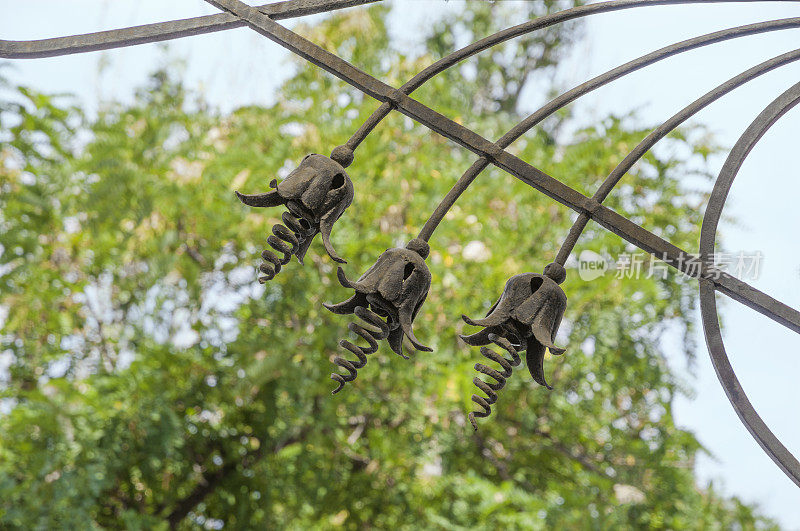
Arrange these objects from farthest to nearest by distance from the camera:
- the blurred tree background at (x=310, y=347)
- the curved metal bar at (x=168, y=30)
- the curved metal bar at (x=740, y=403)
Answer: the blurred tree background at (x=310, y=347)
the curved metal bar at (x=168, y=30)
the curved metal bar at (x=740, y=403)

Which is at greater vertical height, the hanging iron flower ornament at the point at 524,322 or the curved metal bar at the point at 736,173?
the curved metal bar at the point at 736,173

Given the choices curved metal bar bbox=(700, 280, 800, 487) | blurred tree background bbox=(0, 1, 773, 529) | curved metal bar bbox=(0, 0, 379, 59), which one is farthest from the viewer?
blurred tree background bbox=(0, 1, 773, 529)

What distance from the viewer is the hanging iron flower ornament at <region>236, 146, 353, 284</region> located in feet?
2.41

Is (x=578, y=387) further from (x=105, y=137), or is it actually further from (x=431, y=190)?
(x=105, y=137)

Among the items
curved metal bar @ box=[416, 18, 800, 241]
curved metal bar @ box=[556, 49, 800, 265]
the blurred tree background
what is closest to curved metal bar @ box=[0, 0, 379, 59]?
curved metal bar @ box=[416, 18, 800, 241]

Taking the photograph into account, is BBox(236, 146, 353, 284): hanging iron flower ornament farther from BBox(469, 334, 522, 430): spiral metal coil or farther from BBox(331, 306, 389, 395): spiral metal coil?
BBox(469, 334, 522, 430): spiral metal coil

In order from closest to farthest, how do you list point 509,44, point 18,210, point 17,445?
point 17,445
point 18,210
point 509,44

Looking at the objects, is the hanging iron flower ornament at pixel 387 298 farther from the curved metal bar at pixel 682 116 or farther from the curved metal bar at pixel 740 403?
the curved metal bar at pixel 740 403

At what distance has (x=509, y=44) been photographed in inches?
130

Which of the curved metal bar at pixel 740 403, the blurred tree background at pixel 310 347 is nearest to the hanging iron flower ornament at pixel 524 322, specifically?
the curved metal bar at pixel 740 403

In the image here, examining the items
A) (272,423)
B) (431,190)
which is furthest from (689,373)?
(272,423)

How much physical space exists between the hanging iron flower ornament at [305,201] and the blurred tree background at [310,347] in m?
1.30

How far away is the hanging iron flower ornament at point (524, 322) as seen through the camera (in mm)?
725

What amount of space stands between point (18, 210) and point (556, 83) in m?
2.25
